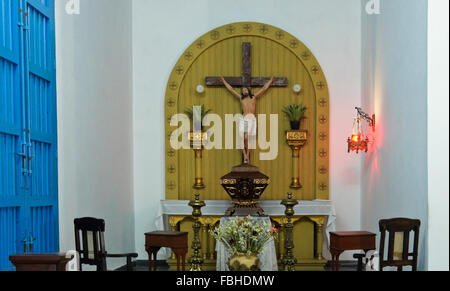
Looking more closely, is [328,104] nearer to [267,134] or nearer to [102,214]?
[267,134]

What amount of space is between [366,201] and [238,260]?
4.49 meters

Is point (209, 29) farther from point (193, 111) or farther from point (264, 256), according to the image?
point (264, 256)

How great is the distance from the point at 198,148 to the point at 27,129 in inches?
142

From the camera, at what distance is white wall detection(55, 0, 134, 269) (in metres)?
6.43

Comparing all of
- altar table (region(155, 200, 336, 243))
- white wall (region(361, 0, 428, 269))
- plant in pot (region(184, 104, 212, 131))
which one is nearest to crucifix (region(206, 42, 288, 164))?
plant in pot (region(184, 104, 212, 131))

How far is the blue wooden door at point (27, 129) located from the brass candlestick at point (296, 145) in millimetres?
3792

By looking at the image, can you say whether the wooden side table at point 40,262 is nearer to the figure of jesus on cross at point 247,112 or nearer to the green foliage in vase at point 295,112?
the figure of jesus on cross at point 247,112

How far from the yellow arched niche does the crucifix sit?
0.16 metres

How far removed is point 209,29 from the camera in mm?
8875

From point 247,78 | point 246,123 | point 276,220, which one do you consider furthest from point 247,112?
point 276,220

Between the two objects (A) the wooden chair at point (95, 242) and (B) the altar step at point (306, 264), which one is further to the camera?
(B) the altar step at point (306, 264)

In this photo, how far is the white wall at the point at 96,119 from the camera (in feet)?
21.1

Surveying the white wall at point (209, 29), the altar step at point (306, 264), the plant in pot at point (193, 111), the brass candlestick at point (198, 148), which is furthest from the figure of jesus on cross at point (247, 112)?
the altar step at point (306, 264)
